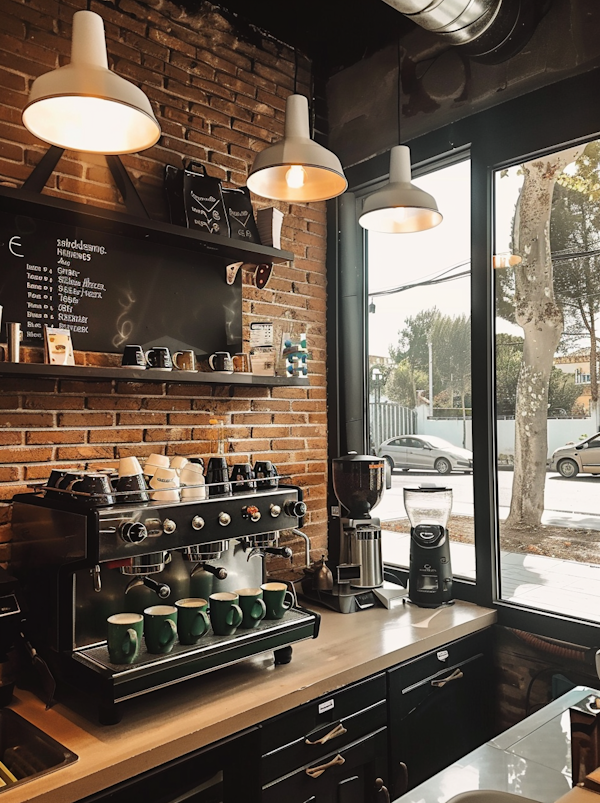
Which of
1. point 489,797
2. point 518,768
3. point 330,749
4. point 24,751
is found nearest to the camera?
point 489,797

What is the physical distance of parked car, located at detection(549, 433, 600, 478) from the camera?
2197 millimetres

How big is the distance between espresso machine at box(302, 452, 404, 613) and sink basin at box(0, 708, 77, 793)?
1164mm

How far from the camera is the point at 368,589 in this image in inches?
95.3

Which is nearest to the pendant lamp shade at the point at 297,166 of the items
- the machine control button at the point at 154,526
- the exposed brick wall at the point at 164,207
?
the exposed brick wall at the point at 164,207

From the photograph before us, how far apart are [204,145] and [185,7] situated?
1.67 feet

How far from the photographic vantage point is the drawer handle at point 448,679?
217 cm

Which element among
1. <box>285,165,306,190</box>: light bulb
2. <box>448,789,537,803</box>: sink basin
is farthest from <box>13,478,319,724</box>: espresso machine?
<box>285,165,306,190</box>: light bulb

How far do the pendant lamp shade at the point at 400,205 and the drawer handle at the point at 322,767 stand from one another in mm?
1653

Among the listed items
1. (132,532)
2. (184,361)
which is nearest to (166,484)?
(132,532)

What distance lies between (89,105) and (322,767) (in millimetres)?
1827

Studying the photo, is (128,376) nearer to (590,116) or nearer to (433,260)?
(433,260)

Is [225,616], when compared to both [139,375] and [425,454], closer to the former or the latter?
[139,375]

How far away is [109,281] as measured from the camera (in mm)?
2232

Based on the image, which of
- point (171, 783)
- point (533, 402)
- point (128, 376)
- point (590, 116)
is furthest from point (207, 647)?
point (590, 116)
